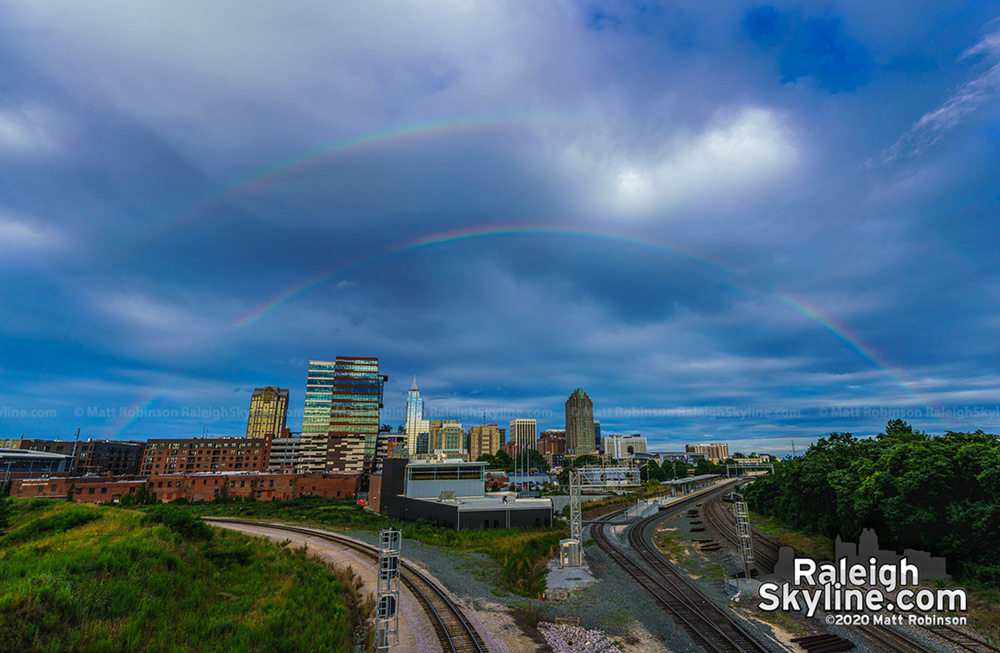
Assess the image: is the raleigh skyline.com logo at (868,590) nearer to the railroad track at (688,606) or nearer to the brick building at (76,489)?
the railroad track at (688,606)

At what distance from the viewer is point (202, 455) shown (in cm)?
13525

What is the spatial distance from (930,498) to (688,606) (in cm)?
1729

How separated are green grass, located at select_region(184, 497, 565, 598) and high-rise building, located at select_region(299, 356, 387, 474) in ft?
185

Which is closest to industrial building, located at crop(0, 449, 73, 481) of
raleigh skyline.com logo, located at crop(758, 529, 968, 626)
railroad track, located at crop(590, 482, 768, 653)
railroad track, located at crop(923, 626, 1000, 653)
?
railroad track, located at crop(590, 482, 768, 653)

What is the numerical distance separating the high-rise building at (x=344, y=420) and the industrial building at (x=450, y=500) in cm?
7399

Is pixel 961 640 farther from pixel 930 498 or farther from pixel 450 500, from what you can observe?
pixel 450 500

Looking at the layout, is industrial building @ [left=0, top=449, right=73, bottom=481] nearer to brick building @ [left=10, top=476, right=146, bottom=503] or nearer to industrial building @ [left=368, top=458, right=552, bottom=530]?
brick building @ [left=10, top=476, right=146, bottom=503]

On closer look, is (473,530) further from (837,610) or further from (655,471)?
(655,471)

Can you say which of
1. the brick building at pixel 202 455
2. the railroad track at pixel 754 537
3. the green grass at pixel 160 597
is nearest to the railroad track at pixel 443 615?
the green grass at pixel 160 597

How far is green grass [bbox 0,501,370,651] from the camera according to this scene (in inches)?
566

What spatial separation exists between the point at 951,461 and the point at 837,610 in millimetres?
12189

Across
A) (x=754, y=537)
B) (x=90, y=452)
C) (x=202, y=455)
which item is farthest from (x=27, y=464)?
(x=754, y=537)

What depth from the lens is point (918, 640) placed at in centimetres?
2017

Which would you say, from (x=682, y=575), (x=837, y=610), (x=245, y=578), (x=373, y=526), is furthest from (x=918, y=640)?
(x=373, y=526)
